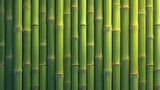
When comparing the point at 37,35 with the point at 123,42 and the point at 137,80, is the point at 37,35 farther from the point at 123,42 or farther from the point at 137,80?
the point at 137,80

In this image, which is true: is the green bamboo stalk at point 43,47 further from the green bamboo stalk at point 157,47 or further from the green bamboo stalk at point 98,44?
the green bamboo stalk at point 157,47

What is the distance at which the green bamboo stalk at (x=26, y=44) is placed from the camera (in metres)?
1.79

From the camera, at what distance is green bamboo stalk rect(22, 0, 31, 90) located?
5.87ft

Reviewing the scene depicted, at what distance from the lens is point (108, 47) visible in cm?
180

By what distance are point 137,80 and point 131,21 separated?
379 mm

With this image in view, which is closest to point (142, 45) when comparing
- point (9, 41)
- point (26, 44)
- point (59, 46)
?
point (59, 46)

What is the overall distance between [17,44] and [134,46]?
0.74 meters

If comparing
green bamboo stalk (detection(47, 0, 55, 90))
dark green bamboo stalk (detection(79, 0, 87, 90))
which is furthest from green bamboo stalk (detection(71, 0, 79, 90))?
green bamboo stalk (detection(47, 0, 55, 90))

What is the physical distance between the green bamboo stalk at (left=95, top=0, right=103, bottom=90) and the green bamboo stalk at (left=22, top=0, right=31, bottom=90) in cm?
42

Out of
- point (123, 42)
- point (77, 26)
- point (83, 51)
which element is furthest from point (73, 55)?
point (123, 42)

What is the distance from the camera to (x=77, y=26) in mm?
1813

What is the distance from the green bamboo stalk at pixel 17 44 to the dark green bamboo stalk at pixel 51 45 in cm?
17

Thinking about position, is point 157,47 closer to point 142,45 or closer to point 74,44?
point 142,45

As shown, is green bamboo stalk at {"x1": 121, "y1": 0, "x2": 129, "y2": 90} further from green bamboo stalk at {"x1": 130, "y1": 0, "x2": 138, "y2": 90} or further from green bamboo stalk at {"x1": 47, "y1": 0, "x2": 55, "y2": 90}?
green bamboo stalk at {"x1": 47, "y1": 0, "x2": 55, "y2": 90}
